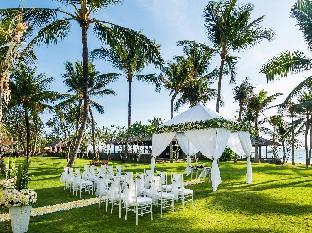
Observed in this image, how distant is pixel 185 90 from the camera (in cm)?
3825

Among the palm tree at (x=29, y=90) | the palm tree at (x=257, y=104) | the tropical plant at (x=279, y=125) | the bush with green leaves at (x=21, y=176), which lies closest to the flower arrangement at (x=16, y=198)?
the bush with green leaves at (x=21, y=176)

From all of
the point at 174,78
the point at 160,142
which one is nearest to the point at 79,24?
the point at 160,142

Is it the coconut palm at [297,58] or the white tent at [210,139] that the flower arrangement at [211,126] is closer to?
the white tent at [210,139]

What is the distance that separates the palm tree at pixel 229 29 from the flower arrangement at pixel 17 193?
17.8m

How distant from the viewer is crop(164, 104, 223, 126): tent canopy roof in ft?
49.3

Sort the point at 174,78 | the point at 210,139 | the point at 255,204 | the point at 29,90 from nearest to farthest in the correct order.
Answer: the point at 255,204
the point at 210,139
the point at 29,90
the point at 174,78

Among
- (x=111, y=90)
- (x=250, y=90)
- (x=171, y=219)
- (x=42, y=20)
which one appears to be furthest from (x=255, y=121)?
(x=171, y=219)

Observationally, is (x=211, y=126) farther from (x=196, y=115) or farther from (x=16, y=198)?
(x=16, y=198)

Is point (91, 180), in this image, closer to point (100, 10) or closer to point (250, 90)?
point (100, 10)

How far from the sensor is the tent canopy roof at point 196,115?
15.0 meters

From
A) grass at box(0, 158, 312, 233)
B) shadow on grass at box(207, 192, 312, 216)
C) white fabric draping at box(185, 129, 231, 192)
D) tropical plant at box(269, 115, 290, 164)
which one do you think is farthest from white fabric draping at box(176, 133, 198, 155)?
tropical plant at box(269, 115, 290, 164)

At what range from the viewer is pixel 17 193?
8297mm

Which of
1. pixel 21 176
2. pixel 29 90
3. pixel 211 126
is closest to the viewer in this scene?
pixel 21 176

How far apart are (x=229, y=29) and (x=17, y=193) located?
19.4 m
